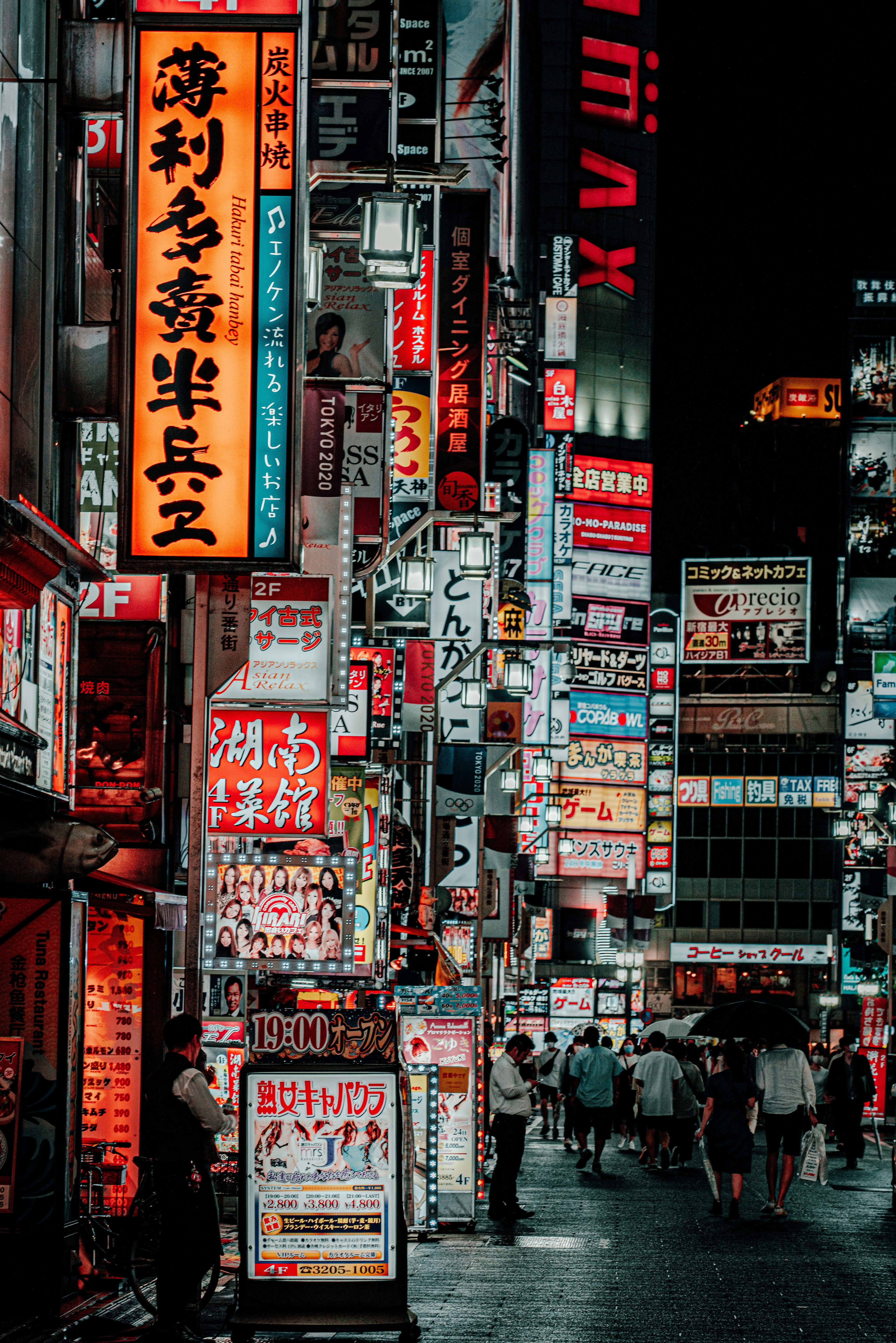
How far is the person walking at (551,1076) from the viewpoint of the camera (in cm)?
3322

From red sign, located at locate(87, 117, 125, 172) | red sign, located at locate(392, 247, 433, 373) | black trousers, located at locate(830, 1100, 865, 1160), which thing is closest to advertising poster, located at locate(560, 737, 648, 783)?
black trousers, located at locate(830, 1100, 865, 1160)

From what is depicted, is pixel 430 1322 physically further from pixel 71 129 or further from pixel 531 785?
pixel 531 785

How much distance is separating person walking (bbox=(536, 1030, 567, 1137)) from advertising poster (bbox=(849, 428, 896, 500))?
3923 centimetres

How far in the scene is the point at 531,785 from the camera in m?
50.6

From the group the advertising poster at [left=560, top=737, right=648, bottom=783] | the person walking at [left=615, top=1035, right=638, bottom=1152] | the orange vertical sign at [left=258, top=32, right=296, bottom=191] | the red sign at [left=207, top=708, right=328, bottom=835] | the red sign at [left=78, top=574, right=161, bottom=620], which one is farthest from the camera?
the advertising poster at [left=560, top=737, right=648, bottom=783]

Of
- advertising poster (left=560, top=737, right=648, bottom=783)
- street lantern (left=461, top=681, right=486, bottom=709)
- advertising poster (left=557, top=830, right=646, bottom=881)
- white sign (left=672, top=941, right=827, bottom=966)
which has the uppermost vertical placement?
street lantern (left=461, top=681, right=486, bottom=709)

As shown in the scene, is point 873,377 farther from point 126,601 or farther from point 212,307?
point 212,307

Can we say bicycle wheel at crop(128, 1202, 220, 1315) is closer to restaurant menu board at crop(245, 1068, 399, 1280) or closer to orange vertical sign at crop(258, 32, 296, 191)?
restaurant menu board at crop(245, 1068, 399, 1280)

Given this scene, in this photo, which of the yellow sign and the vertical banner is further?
the yellow sign

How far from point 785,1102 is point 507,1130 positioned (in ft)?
9.33

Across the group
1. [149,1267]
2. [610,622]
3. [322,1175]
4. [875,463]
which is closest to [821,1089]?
[149,1267]

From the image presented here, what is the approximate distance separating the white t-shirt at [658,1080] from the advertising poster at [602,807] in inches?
2083

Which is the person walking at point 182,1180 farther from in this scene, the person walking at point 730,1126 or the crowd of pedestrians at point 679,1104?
the person walking at point 730,1126

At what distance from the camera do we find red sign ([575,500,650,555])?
80750mm
